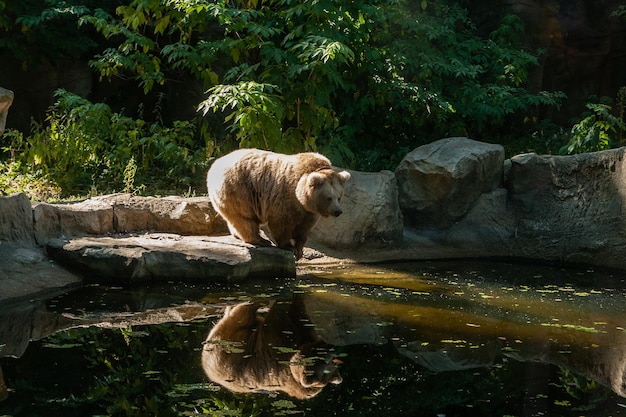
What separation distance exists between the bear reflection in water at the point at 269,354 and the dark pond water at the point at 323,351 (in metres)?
0.01

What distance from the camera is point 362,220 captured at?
9.79m

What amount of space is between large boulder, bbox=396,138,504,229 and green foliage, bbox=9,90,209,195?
304 cm

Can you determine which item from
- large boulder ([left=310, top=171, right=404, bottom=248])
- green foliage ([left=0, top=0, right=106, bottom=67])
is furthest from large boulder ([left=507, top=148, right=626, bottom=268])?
green foliage ([left=0, top=0, right=106, bottom=67])

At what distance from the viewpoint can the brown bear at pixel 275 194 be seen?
330 inches

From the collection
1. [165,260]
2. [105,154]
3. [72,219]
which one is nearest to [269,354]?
[165,260]

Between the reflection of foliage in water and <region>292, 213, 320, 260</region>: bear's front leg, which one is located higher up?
<region>292, 213, 320, 260</region>: bear's front leg

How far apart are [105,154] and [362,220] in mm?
3985

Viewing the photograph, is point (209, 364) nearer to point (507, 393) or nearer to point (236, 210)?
point (507, 393)

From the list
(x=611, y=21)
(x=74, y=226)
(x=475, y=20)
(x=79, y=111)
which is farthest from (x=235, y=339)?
(x=611, y=21)

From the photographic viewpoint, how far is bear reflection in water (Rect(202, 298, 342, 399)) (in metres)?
4.98

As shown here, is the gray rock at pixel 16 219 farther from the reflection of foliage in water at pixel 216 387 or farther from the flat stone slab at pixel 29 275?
the reflection of foliage in water at pixel 216 387

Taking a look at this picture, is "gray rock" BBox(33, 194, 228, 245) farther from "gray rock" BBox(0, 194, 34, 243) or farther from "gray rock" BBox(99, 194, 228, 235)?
"gray rock" BBox(0, 194, 34, 243)

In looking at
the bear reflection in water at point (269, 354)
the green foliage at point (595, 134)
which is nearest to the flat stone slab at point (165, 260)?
the bear reflection in water at point (269, 354)

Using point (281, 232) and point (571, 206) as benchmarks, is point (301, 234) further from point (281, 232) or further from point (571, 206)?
point (571, 206)
